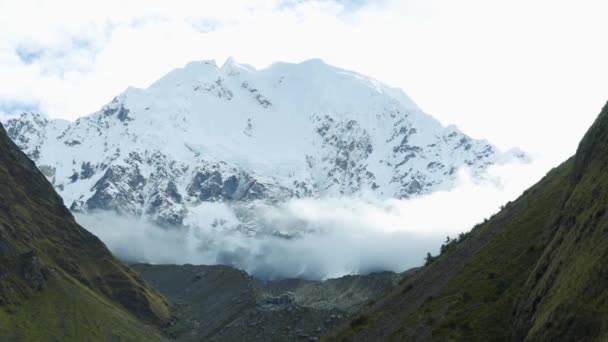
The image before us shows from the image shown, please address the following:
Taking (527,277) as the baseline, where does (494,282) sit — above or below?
above

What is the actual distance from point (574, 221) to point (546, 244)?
792 centimetres

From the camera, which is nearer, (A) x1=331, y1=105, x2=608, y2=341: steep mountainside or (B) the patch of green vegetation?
(A) x1=331, y1=105, x2=608, y2=341: steep mountainside

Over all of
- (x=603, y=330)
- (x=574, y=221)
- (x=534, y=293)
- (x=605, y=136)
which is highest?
(x=605, y=136)

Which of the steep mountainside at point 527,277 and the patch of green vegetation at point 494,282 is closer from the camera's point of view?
the steep mountainside at point 527,277

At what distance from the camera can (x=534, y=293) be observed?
55.8m

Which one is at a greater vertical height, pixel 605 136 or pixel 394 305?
pixel 605 136

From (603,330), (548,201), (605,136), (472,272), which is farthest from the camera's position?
(548,201)

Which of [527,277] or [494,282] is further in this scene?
[494,282]

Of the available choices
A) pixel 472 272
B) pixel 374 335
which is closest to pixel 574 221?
pixel 472 272

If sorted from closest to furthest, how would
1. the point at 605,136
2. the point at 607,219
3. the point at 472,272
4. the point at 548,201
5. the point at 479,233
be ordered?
the point at 607,219, the point at 605,136, the point at 472,272, the point at 548,201, the point at 479,233

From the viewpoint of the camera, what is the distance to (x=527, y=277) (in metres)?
64.2

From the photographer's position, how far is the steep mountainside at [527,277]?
46.7 meters

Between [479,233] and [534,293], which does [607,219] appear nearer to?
[534,293]

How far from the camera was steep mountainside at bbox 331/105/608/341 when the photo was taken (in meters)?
46.7
